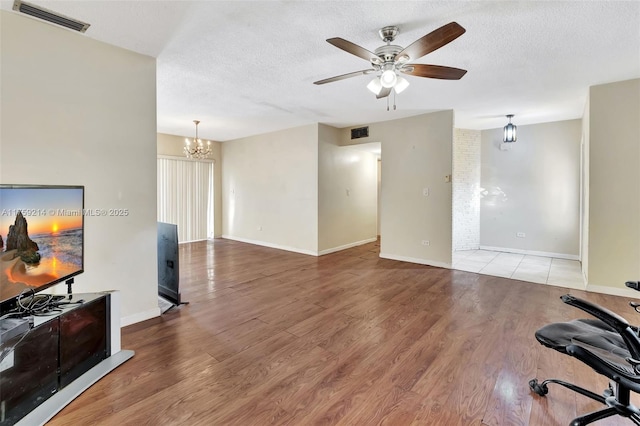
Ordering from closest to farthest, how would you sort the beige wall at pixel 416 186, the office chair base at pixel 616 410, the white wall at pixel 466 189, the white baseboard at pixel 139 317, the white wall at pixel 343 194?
the office chair base at pixel 616 410 < the white baseboard at pixel 139 317 < the beige wall at pixel 416 186 < the white wall at pixel 343 194 < the white wall at pixel 466 189

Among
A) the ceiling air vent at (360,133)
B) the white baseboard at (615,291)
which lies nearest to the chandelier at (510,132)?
the ceiling air vent at (360,133)

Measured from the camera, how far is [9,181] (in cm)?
212

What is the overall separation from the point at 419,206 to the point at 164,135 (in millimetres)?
5914

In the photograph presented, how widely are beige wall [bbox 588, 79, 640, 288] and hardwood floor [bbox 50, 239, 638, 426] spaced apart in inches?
17.7

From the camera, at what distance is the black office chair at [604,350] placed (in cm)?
129

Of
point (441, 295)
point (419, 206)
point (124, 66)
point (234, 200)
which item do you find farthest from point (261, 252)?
point (124, 66)

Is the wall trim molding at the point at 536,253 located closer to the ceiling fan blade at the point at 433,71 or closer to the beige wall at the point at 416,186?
the beige wall at the point at 416,186

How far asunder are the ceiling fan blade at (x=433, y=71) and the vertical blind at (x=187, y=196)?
20.2 feet

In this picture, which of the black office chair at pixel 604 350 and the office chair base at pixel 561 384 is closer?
the black office chair at pixel 604 350

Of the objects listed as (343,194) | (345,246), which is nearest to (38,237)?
(343,194)

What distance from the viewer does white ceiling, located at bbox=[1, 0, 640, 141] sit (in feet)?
7.00

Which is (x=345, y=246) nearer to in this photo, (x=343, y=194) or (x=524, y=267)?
(x=343, y=194)

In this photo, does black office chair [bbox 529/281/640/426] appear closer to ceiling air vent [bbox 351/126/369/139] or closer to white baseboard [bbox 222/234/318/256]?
white baseboard [bbox 222/234/318/256]

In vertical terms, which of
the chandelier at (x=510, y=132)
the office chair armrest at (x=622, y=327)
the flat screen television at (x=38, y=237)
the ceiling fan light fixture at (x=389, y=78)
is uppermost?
the chandelier at (x=510, y=132)
